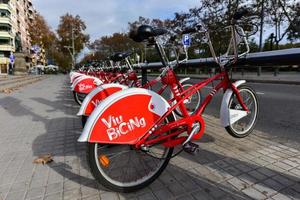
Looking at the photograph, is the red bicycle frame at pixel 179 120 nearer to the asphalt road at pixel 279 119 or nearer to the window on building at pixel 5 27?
the asphalt road at pixel 279 119

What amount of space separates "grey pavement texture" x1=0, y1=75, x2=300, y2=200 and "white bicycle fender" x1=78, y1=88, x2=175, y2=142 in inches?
27.1

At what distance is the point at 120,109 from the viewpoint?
2.45m

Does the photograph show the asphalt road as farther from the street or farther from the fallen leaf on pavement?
the fallen leaf on pavement

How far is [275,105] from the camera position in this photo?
6855 mm

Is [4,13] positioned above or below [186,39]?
above

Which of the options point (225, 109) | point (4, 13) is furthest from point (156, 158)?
point (4, 13)

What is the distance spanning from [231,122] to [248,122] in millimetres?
728

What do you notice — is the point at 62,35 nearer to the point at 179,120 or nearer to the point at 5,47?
the point at 5,47

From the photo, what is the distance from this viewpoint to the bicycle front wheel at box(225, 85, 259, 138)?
3521mm

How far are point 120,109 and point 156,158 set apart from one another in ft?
2.28

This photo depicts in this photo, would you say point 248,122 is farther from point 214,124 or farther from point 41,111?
point 41,111

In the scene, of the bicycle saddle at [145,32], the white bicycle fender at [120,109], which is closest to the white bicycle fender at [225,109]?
the white bicycle fender at [120,109]

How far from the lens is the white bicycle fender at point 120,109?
7.56 feet

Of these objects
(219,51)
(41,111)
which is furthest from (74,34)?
(219,51)
